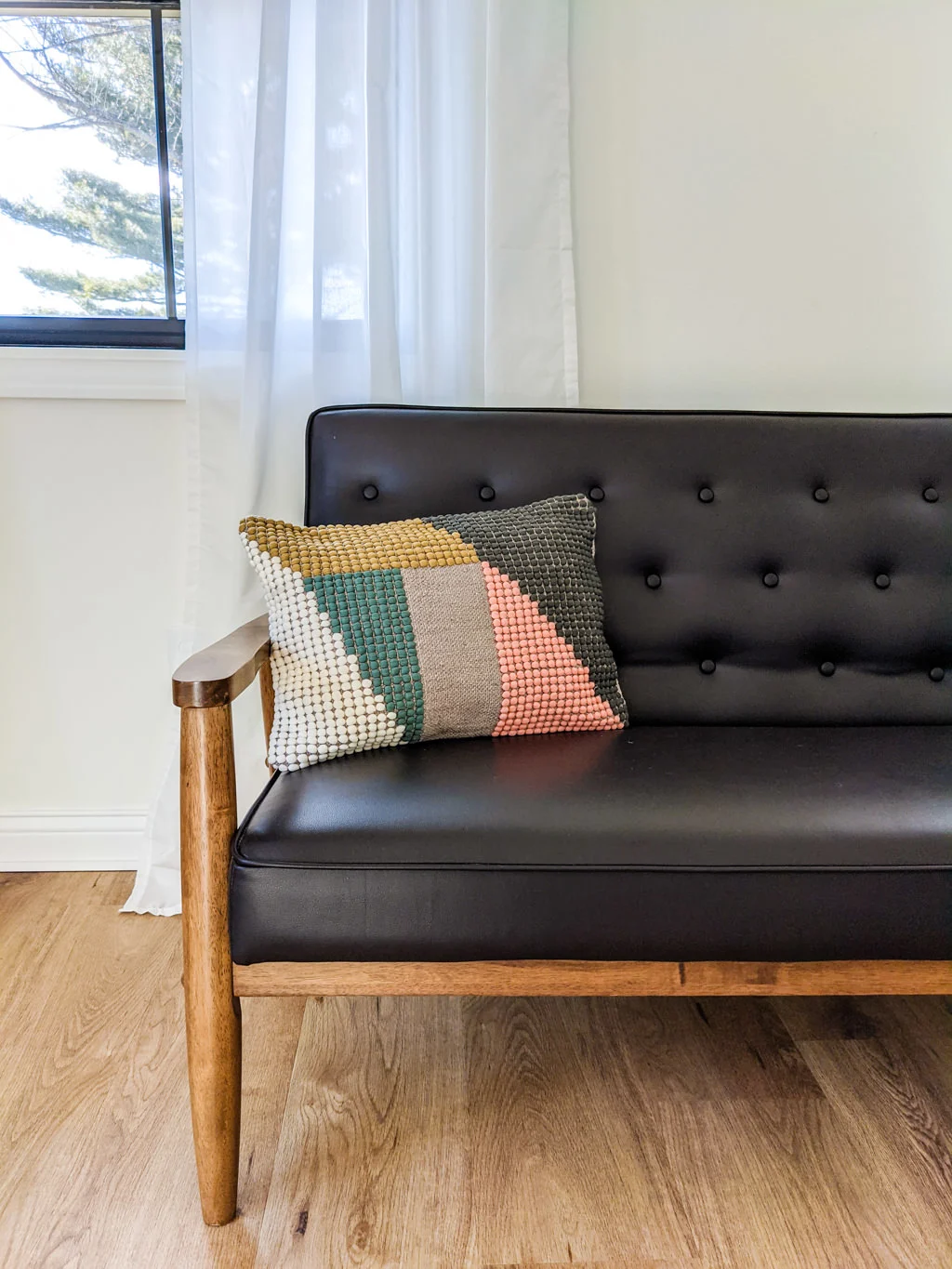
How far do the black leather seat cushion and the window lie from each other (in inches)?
47.6

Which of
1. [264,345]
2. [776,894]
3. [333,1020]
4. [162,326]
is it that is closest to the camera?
[776,894]

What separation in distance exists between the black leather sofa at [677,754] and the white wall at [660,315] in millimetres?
308

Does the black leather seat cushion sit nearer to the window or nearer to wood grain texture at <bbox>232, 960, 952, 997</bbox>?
wood grain texture at <bbox>232, 960, 952, 997</bbox>

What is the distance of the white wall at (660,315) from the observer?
1.68 metres

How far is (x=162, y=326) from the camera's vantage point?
1786 mm

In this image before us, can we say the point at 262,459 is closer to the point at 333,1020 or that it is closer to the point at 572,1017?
the point at 333,1020

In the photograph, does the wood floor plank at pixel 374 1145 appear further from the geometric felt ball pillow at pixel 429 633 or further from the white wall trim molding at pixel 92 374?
the white wall trim molding at pixel 92 374

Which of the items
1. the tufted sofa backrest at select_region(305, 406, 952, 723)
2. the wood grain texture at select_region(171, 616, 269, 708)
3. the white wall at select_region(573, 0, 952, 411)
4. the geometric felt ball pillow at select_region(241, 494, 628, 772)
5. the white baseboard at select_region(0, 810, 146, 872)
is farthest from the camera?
the white baseboard at select_region(0, 810, 146, 872)

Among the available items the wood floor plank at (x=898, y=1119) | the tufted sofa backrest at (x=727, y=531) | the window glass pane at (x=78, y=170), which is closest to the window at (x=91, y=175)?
the window glass pane at (x=78, y=170)

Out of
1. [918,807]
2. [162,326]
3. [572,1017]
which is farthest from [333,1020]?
[162,326]

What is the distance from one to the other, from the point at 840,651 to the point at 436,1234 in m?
0.97

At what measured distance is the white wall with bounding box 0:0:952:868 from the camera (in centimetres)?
168

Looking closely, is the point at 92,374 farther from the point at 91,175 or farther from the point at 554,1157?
the point at 554,1157

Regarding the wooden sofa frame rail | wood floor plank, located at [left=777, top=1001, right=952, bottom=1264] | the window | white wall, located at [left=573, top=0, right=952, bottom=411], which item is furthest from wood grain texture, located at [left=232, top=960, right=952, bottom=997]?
the window
